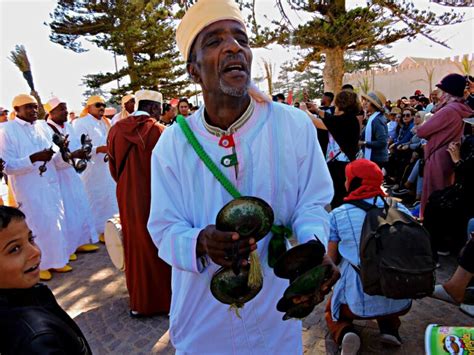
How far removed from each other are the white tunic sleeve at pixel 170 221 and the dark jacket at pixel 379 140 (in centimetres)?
→ 501

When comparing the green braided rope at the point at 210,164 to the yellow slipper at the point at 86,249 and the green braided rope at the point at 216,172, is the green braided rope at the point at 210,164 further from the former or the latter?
the yellow slipper at the point at 86,249

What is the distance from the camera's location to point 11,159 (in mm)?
4703

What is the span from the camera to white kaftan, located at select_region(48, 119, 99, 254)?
18.4ft

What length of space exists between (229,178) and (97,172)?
18.5 ft

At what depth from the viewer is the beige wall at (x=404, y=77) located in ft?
72.7

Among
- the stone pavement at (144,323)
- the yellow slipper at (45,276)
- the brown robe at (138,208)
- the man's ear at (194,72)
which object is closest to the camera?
the man's ear at (194,72)

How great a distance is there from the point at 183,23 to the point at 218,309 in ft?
4.05

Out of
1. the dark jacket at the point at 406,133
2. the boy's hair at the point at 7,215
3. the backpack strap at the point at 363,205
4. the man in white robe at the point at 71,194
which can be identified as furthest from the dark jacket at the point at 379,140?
the boy's hair at the point at 7,215

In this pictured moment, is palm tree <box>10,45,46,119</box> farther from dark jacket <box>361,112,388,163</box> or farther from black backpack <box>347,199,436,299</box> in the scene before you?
black backpack <box>347,199,436,299</box>

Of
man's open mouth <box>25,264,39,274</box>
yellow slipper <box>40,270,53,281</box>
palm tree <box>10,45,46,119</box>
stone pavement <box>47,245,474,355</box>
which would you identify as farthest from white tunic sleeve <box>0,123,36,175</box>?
palm tree <box>10,45,46,119</box>

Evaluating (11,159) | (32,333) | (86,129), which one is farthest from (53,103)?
(32,333)

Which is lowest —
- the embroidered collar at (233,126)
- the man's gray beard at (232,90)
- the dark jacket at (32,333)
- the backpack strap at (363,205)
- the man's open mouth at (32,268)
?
the backpack strap at (363,205)

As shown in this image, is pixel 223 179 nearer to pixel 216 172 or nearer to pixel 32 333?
pixel 216 172

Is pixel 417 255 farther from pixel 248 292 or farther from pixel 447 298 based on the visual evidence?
pixel 248 292
